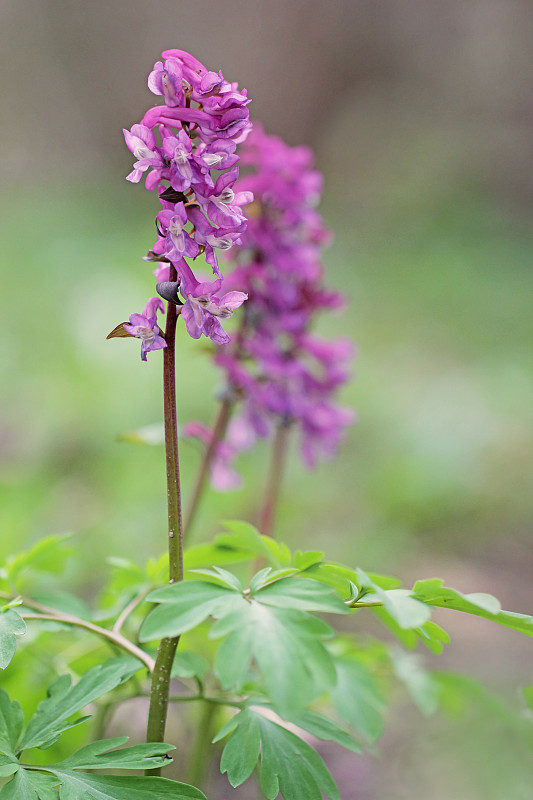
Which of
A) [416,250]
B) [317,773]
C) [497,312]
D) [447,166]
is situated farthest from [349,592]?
[447,166]

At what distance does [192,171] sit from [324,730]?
906 millimetres

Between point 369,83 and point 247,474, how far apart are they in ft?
24.7

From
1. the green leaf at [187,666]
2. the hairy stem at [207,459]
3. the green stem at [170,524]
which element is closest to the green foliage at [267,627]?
the green stem at [170,524]

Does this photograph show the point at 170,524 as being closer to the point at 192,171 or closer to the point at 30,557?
the point at 30,557

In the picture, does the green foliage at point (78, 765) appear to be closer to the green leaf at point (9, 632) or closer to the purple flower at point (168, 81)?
the green leaf at point (9, 632)

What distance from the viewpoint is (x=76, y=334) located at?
4.89 metres

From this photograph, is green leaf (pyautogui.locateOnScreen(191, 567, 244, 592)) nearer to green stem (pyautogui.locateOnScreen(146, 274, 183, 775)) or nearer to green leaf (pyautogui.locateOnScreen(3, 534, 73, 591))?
green stem (pyautogui.locateOnScreen(146, 274, 183, 775))

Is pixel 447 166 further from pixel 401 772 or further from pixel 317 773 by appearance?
pixel 317 773

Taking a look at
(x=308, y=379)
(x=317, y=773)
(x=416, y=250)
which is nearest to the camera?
(x=317, y=773)

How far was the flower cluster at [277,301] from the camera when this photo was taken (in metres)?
1.79

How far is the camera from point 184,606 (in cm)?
86

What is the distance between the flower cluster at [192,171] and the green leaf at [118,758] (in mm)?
570

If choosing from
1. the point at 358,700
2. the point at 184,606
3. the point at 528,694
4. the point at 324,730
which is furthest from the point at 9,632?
the point at 528,694

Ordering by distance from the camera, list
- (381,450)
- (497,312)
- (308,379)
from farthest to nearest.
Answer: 1. (497,312)
2. (381,450)
3. (308,379)
